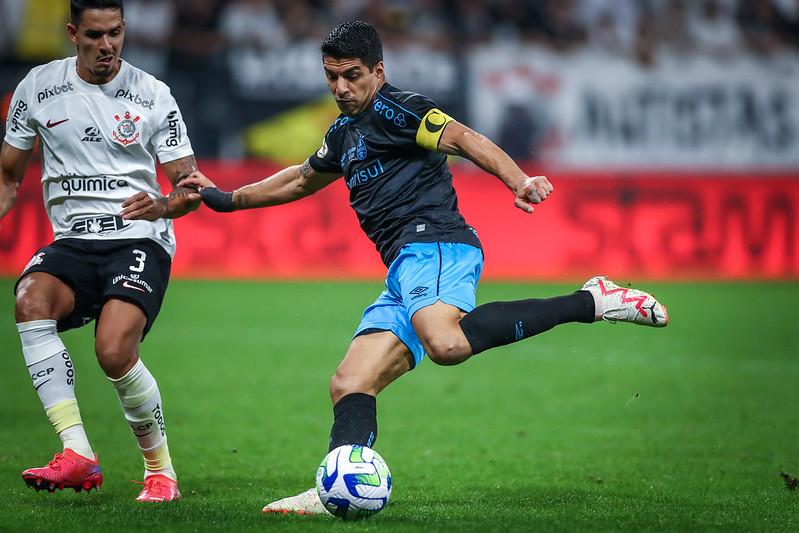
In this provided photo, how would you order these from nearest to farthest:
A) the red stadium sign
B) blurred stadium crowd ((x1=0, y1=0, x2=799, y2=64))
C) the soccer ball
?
the soccer ball < the red stadium sign < blurred stadium crowd ((x1=0, y1=0, x2=799, y2=64))

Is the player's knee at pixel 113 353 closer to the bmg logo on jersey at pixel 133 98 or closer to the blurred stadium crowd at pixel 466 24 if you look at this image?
the bmg logo on jersey at pixel 133 98

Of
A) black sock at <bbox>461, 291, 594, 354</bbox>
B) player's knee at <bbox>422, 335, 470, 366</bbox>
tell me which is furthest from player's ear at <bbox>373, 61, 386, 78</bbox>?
player's knee at <bbox>422, 335, 470, 366</bbox>

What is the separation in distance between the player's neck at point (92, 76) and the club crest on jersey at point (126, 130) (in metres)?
0.21

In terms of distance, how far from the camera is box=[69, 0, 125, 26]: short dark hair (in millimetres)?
5508

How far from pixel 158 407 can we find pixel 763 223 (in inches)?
497

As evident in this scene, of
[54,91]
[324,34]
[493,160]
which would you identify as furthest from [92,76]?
[324,34]

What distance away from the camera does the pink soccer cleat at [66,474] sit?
16.5 ft

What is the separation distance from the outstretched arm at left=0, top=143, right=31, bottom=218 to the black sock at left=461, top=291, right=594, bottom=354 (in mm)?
2449

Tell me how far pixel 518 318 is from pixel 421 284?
498 millimetres

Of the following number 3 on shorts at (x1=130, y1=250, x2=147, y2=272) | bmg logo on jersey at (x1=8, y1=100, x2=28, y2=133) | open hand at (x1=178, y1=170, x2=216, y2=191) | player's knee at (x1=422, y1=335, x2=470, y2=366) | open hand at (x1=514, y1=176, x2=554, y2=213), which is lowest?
player's knee at (x1=422, y1=335, x2=470, y2=366)

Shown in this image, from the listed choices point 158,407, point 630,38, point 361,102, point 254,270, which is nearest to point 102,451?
point 158,407

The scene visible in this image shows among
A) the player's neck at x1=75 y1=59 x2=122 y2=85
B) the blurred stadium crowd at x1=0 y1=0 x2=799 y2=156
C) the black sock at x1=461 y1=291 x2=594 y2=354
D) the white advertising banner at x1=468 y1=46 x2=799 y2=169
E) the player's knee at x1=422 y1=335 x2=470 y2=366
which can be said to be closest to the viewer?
the player's knee at x1=422 y1=335 x2=470 y2=366

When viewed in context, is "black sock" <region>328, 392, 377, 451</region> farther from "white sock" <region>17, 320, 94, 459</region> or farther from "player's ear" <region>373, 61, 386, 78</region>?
"player's ear" <region>373, 61, 386, 78</region>

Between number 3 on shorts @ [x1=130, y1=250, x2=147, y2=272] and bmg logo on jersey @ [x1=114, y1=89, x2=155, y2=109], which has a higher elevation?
bmg logo on jersey @ [x1=114, y1=89, x2=155, y2=109]
